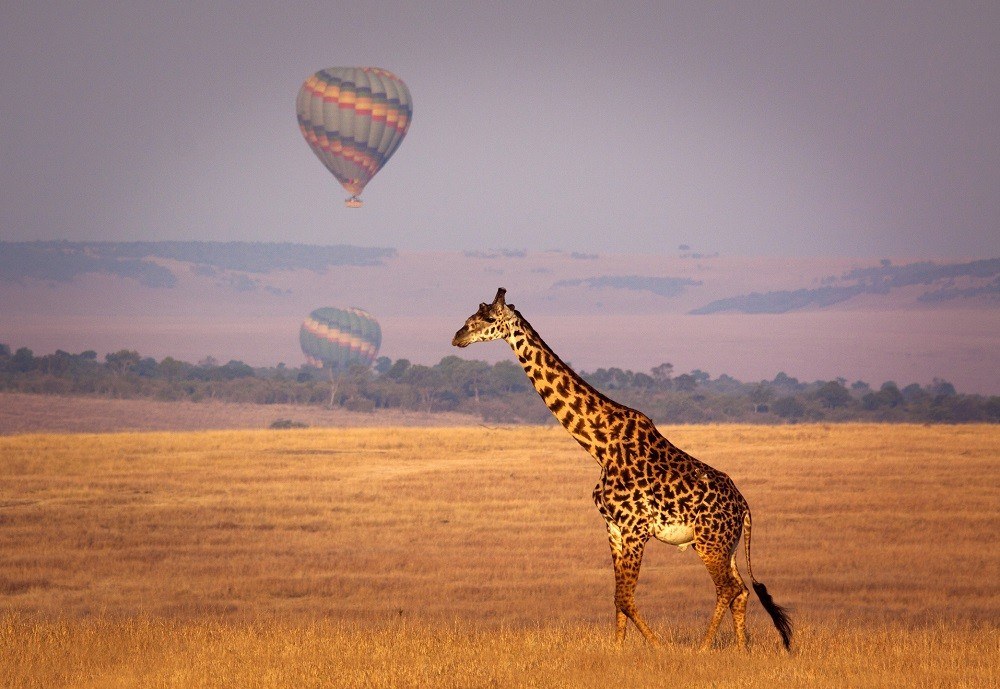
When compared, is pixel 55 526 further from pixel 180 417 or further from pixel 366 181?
pixel 180 417

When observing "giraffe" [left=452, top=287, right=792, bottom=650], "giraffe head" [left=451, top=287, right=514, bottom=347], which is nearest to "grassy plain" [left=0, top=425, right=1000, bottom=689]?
"giraffe" [left=452, top=287, right=792, bottom=650]

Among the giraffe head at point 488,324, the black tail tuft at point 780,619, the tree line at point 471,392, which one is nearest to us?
the giraffe head at point 488,324

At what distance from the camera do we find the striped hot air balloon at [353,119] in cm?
11669

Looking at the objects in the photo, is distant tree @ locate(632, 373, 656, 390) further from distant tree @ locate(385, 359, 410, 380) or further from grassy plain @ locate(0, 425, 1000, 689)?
grassy plain @ locate(0, 425, 1000, 689)

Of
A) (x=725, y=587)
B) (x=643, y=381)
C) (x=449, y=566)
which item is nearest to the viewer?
(x=725, y=587)

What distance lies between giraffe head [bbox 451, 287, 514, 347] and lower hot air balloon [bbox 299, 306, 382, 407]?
159432 millimetres

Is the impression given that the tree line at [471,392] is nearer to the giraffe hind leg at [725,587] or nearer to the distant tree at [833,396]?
the distant tree at [833,396]

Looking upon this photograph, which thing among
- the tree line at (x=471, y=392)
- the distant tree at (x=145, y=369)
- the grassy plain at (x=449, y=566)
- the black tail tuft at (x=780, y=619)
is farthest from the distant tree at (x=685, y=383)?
the black tail tuft at (x=780, y=619)

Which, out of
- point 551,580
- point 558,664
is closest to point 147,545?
point 551,580

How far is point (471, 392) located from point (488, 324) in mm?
163838

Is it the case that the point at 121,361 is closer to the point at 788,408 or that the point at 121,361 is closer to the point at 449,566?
the point at 788,408

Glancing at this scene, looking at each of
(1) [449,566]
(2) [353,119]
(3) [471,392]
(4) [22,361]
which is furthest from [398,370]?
(1) [449,566]

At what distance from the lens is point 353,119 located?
391ft

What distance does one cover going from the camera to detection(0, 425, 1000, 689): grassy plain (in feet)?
44.2
